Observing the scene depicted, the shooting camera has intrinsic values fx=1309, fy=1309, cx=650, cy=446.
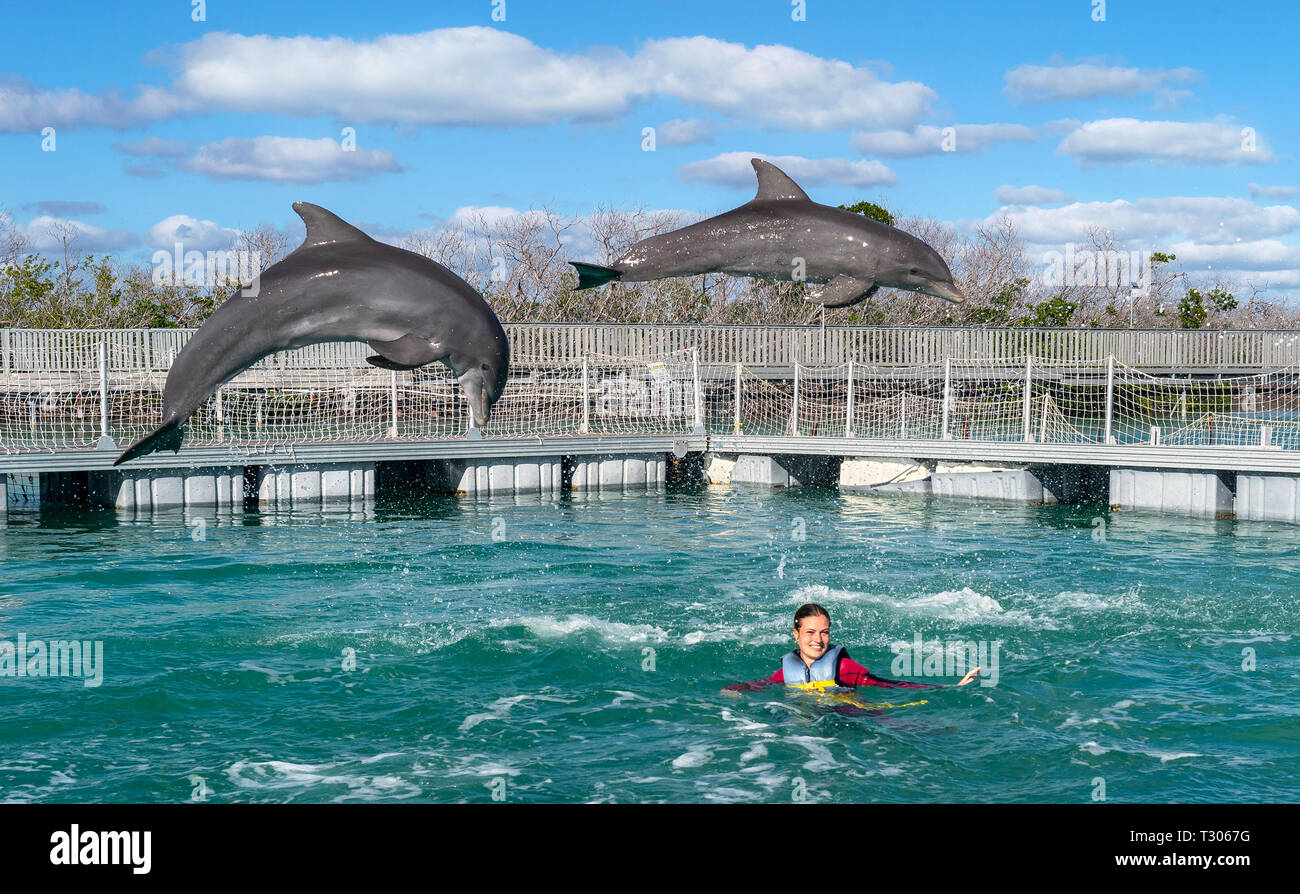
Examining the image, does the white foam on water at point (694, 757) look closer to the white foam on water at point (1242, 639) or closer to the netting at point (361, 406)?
the white foam on water at point (1242, 639)

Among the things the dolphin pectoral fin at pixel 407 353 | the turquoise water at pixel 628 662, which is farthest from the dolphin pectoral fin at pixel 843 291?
the turquoise water at pixel 628 662

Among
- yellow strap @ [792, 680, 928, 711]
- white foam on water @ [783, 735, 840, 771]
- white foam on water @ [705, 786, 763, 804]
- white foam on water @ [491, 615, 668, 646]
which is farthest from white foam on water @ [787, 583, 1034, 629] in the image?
white foam on water @ [705, 786, 763, 804]

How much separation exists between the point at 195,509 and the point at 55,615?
798 cm

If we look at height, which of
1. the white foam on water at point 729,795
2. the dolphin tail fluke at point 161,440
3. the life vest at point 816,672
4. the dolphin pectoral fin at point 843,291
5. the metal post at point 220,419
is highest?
the dolphin pectoral fin at point 843,291

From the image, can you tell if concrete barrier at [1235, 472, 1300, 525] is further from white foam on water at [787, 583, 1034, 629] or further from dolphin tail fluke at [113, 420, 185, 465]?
dolphin tail fluke at [113, 420, 185, 465]

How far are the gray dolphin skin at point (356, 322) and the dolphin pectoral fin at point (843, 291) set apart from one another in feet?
4.95

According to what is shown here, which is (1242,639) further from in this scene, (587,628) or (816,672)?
(587,628)

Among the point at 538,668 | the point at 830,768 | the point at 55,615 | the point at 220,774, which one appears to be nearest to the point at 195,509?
the point at 55,615

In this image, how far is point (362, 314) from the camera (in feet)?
20.4

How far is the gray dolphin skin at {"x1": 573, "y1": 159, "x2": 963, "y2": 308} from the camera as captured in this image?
620cm

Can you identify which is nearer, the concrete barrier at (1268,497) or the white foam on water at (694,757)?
the white foam on water at (694,757)

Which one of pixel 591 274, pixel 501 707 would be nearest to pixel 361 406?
pixel 501 707

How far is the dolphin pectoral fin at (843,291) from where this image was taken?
19.9 ft
